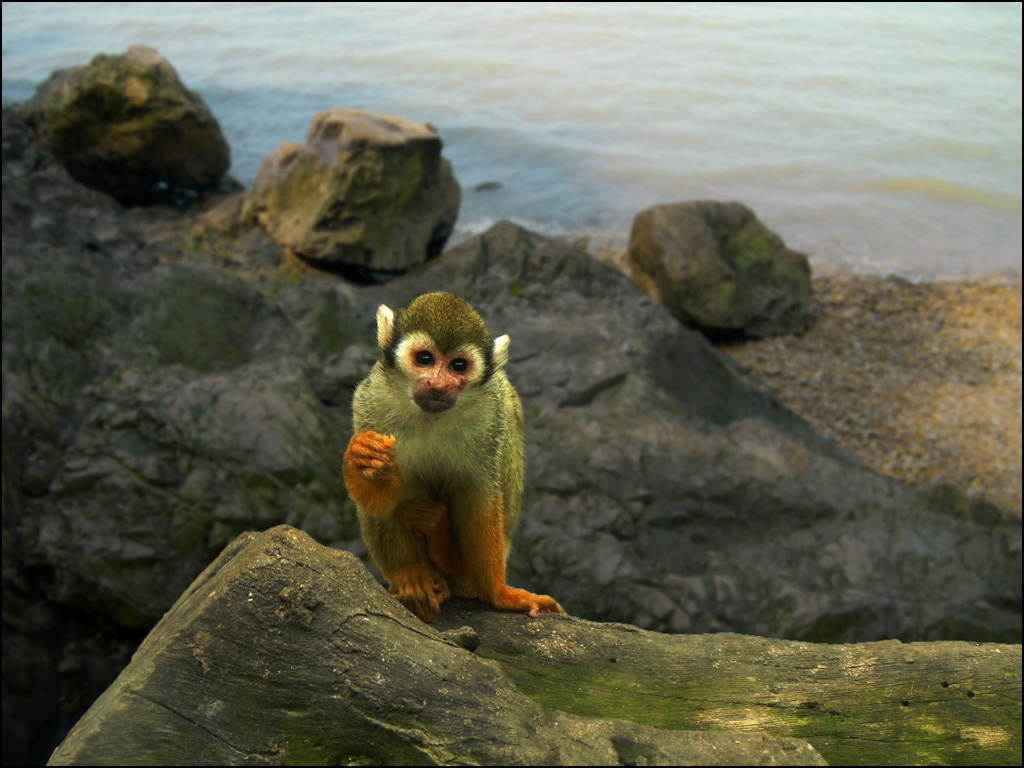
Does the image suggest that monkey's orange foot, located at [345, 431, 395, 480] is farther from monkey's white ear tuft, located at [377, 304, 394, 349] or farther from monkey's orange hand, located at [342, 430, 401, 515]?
monkey's white ear tuft, located at [377, 304, 394, 349]

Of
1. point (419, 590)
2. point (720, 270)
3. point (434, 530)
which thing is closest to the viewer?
point (419, 590)

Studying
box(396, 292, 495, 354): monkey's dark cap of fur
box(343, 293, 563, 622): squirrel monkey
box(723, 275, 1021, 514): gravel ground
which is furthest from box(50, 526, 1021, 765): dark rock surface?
box(723, 275, 1021, 514): gravel ground

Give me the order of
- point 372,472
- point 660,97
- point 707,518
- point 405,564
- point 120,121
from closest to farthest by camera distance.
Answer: point 372,472 → point 405,564 → point 707,518 → point 120,121 → point 660,97

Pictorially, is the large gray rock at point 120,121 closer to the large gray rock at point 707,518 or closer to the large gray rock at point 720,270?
the large gray rock at point 707,518

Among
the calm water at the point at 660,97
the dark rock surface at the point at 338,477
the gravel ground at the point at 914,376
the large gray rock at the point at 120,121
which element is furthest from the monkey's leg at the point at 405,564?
the calm water at the point at 660,97

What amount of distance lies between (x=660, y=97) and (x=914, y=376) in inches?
357

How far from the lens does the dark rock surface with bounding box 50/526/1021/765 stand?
1.98 m

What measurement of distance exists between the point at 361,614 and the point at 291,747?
367 millimetres

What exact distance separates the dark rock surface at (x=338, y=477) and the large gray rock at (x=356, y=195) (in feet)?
4.00

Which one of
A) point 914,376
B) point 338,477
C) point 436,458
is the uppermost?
point 436,458

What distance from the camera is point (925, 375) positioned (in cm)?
925

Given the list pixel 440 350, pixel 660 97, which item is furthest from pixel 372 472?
pixel 660 97

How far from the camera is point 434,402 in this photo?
2.84 meters

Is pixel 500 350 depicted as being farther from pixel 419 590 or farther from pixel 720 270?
pixel 720 270
